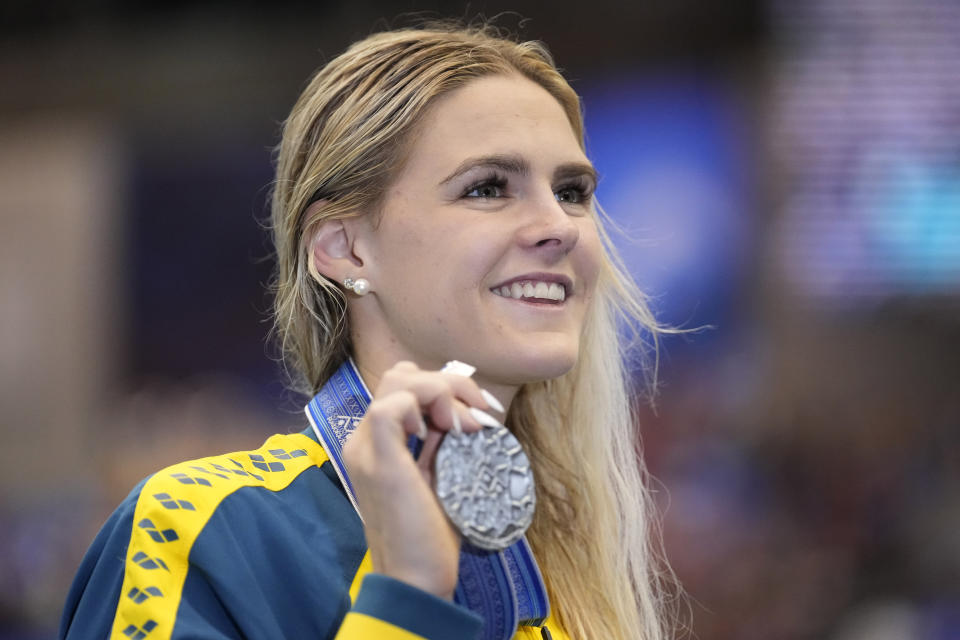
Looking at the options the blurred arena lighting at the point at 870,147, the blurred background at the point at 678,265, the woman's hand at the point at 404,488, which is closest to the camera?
the woman's hand at the point at 404,488

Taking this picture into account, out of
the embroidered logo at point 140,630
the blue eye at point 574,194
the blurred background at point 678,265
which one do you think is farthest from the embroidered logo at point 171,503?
the blurred background at point 678,265

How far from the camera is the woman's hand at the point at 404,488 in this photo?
109 cm

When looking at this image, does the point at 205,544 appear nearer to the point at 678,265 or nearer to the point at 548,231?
the point at 548,231

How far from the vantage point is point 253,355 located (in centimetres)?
641

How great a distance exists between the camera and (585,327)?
1843mm

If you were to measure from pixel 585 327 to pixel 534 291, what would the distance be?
397 millimetres

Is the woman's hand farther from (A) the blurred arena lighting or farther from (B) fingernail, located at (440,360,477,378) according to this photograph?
(A) the blurred arena lighting

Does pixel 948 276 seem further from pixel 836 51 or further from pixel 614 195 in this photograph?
pixel 614 195

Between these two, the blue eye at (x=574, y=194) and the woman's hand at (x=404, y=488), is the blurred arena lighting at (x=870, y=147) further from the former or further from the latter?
the woman's hand at (x=404, y=488)

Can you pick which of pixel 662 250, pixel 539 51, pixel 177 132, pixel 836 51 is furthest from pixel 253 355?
pixel 539 51

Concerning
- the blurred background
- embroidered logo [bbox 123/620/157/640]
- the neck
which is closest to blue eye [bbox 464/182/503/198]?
the neck

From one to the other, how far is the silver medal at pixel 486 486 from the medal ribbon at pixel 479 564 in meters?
0.09

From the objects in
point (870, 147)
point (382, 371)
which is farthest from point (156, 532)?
point (870, 147)

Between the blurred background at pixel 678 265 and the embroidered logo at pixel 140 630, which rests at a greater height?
the embroidered logo at pixel 140 630
